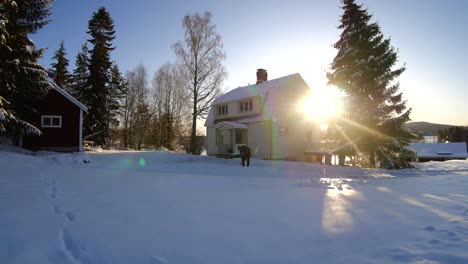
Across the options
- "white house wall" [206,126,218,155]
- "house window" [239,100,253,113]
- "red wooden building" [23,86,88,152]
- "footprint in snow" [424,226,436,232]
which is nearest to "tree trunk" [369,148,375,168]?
"house window" [239,100,253,113]

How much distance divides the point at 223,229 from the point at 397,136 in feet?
53.7

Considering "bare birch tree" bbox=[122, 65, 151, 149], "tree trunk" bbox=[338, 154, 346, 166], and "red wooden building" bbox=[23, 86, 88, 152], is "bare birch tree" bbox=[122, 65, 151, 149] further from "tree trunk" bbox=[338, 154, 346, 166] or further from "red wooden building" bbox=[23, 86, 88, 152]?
"tree trunk" bbox=[338, 154, 346, 166]

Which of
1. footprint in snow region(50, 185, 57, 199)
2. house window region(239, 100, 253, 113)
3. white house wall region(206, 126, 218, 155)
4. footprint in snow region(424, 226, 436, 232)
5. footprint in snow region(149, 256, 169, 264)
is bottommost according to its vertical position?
footprint in snow region(424, 226, 436, 232)

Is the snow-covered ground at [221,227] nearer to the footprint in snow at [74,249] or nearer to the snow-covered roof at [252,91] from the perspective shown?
the footprint in snow at [74,249]

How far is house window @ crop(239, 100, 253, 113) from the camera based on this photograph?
76.4ft

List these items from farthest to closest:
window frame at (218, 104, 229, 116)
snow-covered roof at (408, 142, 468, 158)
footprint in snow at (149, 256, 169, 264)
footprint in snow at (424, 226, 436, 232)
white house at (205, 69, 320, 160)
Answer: snow-covered roof at (408, 142, 468, 158)
window frame at (218, 104, 229, 116)
white house at (205, 69, 320, 160)
footprint in snow at (424, 226, 436, 232)
footprint in snow at (149, 256, 169, 264)

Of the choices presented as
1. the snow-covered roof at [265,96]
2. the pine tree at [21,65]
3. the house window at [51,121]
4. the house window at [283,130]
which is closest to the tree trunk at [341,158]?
the house window at [283,130]

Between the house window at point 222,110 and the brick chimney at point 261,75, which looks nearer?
the house window at point 222,110

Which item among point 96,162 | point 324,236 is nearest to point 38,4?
point 96,162

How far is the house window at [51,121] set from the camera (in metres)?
17.9

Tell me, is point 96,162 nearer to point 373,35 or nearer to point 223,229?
point 223,229

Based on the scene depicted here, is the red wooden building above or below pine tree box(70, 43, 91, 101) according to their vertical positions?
below

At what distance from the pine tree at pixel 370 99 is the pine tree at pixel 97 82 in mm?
22141

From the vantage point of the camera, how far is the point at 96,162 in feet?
49.2
